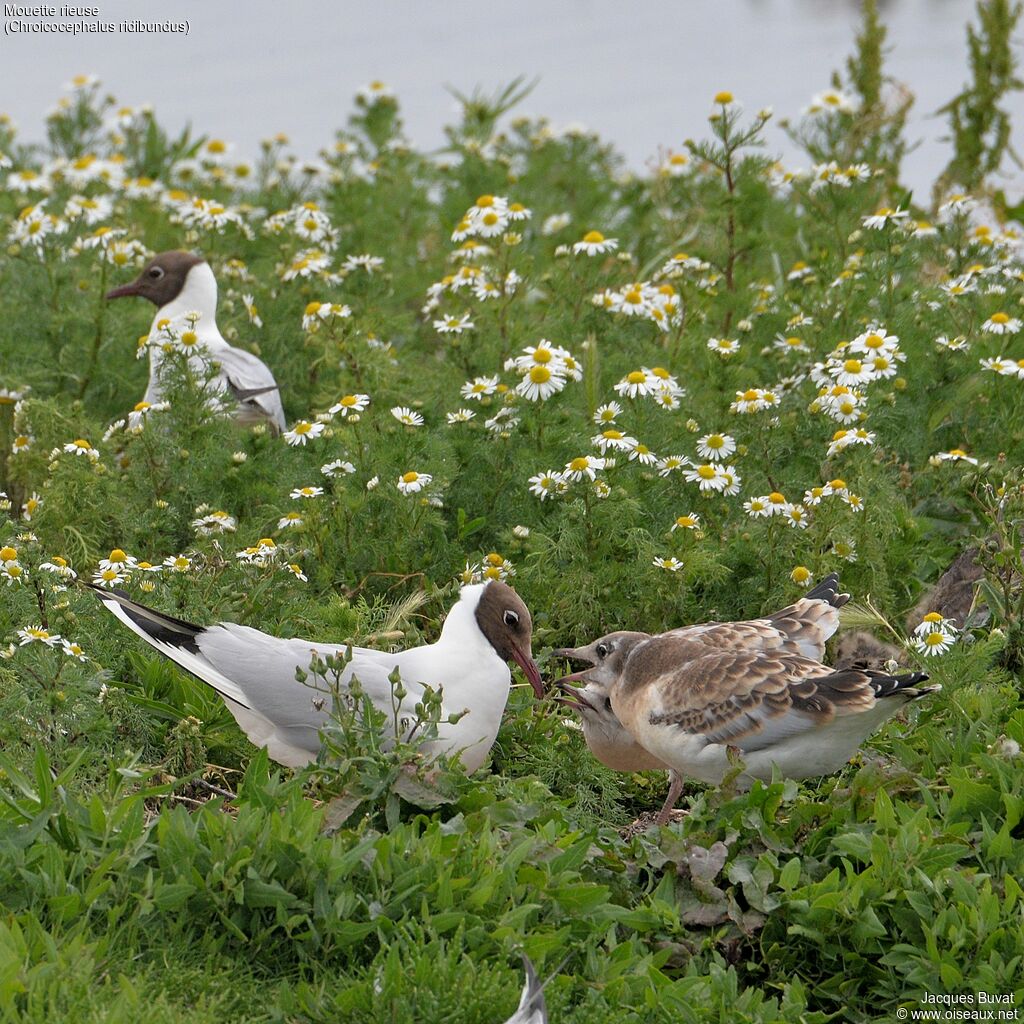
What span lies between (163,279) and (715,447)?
3.03 metres

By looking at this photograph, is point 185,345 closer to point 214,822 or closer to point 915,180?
point 214,822

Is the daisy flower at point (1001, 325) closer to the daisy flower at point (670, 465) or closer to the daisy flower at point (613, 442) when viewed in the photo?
the daisy flower at point (670, 465)

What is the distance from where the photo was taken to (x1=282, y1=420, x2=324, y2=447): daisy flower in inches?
234

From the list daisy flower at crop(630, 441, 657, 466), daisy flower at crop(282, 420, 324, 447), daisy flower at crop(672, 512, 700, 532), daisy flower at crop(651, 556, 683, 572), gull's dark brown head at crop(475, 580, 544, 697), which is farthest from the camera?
daisy flower at crop(282, 420, 324, 447)

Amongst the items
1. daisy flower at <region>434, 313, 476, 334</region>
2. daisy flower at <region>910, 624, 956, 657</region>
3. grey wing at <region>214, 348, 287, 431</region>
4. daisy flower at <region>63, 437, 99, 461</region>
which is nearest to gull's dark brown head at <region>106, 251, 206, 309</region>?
grey wing at <region>214, 348, 287, 431</region>

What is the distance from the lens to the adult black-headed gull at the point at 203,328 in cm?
670

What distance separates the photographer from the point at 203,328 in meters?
7.20

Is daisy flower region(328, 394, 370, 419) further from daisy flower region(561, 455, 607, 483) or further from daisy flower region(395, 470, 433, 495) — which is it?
daisy flower region(561, 455, 607, 483)

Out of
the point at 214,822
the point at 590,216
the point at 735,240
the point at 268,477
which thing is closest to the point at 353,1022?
the point at 214,822

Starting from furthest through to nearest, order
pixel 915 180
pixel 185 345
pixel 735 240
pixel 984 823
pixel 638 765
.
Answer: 1. pixel 915 180
2. pixel 735 240
3. pixel 185 345
4. pixel 638 765
5. pixel 984 823

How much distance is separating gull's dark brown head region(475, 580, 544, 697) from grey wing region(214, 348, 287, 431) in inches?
86.6

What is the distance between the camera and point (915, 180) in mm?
12109

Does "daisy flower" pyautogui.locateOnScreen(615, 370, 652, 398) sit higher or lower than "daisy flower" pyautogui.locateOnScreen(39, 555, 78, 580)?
higher

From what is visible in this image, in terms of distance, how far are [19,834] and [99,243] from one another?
428 centimetres
